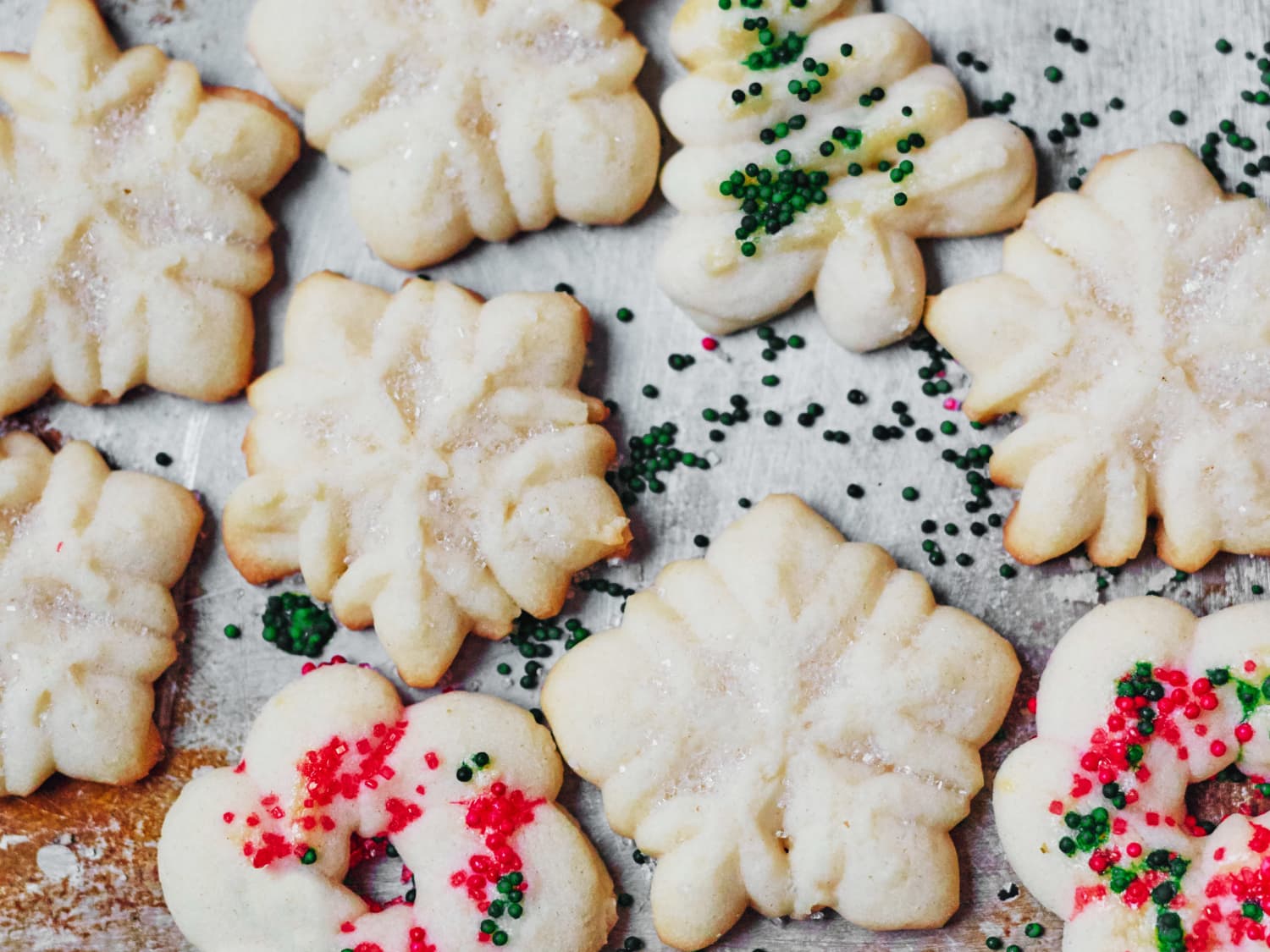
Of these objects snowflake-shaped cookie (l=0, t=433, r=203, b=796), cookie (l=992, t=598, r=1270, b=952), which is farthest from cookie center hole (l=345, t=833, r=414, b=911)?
cookie (l=992, t=598, r=1270, b=952)

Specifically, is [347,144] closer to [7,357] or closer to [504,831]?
[7,357]

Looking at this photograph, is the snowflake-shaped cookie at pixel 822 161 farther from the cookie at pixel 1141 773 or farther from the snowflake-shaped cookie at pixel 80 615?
the snowflake-shaped cookie at pixel 80 615

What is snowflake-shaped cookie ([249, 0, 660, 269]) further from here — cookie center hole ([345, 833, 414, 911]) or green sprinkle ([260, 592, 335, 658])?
cookie center hole ([345, 833, 414, 911])

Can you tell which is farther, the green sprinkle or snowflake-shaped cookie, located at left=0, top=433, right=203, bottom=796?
the green sprinkle

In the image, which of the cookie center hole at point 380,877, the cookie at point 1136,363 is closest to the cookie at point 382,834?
the cookie center hole at point 380,877

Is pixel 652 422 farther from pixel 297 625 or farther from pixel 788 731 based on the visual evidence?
pixel 297 625

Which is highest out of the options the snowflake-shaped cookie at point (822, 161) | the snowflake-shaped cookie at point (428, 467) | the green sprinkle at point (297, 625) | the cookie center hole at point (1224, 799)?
the snowflake-shaped cookie at point (822, 161)

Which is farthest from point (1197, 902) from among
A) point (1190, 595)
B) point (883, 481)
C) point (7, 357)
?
point (7, 357)
